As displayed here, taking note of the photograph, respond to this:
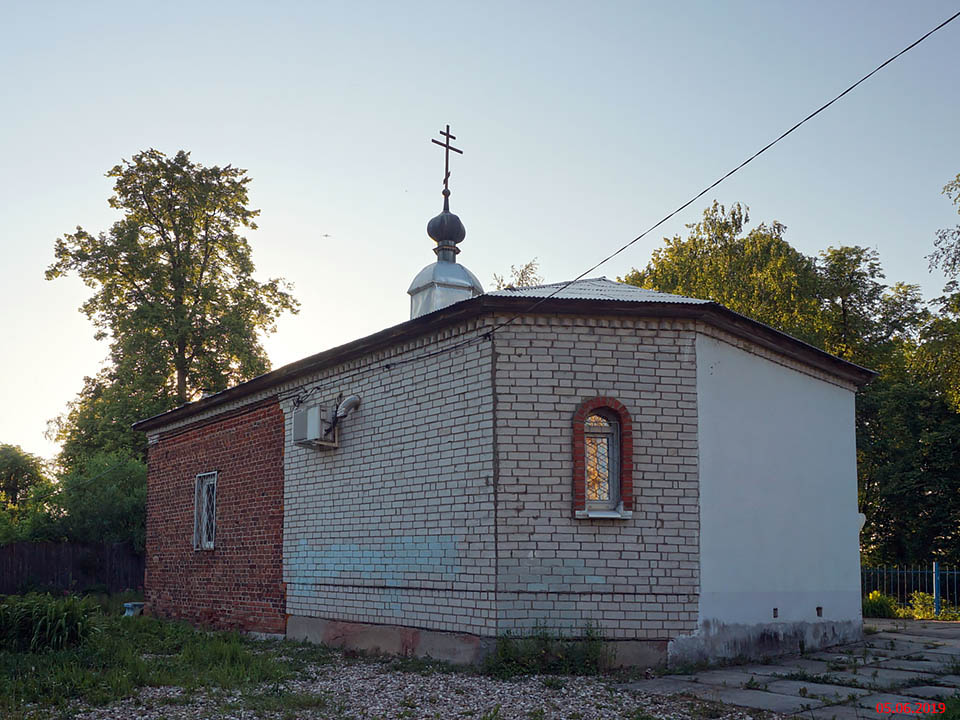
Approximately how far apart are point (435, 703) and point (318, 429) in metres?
4.77

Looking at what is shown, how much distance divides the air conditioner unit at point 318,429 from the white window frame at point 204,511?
11.9 ft

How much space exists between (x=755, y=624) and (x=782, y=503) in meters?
1.44

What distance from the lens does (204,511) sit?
579 inches

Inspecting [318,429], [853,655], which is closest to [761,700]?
[853,655]

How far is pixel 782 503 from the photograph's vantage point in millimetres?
10141

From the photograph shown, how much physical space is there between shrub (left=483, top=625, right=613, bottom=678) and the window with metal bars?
4.19 feet

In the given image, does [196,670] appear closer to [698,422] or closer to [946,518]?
[698,422]

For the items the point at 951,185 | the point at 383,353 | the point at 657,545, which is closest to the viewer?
the point at 657,545

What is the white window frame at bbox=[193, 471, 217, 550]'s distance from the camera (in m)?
14.4

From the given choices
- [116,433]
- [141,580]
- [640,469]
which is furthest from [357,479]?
[116,433]

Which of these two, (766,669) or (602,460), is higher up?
(602,460)

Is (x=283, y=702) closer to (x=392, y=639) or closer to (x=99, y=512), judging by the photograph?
(x=392, y=639)

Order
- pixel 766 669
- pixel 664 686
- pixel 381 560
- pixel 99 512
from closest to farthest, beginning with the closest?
pixel 664 686 → pixel 766 669 → pixel 381 560 → pixel 99 512

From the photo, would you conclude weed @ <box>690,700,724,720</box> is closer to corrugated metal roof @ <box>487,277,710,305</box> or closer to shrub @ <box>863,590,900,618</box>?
corrugated metal roof @ <box>487,277,710,305</box>
